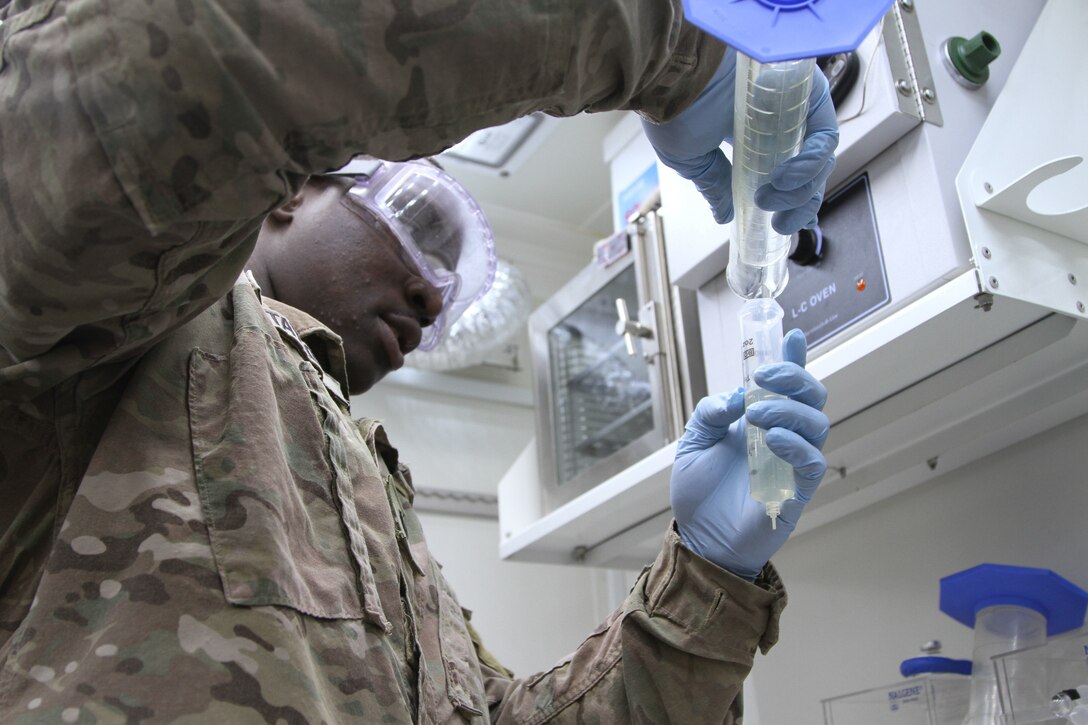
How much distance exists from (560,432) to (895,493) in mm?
910

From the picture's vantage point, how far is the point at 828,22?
719 mm

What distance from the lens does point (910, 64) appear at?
159 cm

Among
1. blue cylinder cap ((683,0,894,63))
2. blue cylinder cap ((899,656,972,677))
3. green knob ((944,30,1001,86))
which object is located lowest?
blue cylinder cap ((899,656,972,677))

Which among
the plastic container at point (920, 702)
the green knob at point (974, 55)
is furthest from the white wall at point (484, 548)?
the green knob at point (974, 55)

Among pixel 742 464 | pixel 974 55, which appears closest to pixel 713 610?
pixel 742 464

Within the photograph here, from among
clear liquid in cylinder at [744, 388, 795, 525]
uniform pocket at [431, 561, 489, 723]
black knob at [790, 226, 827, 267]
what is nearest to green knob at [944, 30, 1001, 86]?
black knob at [790, 226, 827, 267]

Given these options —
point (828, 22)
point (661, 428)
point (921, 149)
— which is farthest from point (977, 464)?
point (828, 22)

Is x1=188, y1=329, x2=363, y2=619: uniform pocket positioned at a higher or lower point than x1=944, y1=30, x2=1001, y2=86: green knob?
lower

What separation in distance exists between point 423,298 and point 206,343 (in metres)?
0.66

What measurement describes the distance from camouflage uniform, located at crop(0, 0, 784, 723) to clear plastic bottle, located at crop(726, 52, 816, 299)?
0.06 metres

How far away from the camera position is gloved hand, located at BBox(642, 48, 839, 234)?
0.96 metres

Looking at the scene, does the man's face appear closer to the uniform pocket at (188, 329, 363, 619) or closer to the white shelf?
the uniform pocket at (188, 329, 363, 619)

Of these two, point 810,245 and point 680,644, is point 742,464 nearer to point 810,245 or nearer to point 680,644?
point 680,644

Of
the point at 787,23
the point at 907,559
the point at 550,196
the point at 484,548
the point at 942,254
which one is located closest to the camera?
the point at 787,23
